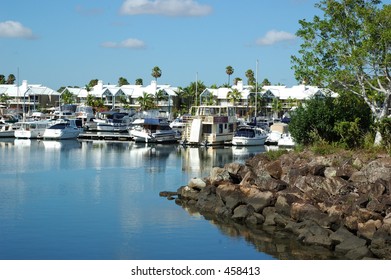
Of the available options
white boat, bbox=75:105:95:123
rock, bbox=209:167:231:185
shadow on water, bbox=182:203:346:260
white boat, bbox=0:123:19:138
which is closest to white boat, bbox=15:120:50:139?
white boat, bbox=0:123:19:138

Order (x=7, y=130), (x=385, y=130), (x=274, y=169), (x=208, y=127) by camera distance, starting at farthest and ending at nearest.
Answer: (x=7, y=130)
(x=208, y=127)
(x=274, y=169)
(x=385, y=130)

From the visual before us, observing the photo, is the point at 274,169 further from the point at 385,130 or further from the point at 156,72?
the point at 156,72

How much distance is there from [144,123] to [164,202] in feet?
138

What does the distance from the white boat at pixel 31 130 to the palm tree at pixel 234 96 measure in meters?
39.4

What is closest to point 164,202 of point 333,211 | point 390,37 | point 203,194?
point 203,194

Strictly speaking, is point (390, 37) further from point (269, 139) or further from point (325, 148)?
point (269, 139)

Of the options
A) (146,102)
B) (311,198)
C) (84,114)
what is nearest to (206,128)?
(84,114)

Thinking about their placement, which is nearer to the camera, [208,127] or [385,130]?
[385,130]

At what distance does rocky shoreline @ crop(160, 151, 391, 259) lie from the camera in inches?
925

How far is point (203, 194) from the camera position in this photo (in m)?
32.4

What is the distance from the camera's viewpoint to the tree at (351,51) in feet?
108

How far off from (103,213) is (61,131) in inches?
1937

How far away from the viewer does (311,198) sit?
91.6 ft

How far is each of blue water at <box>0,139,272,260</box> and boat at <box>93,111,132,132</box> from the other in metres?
28.0
